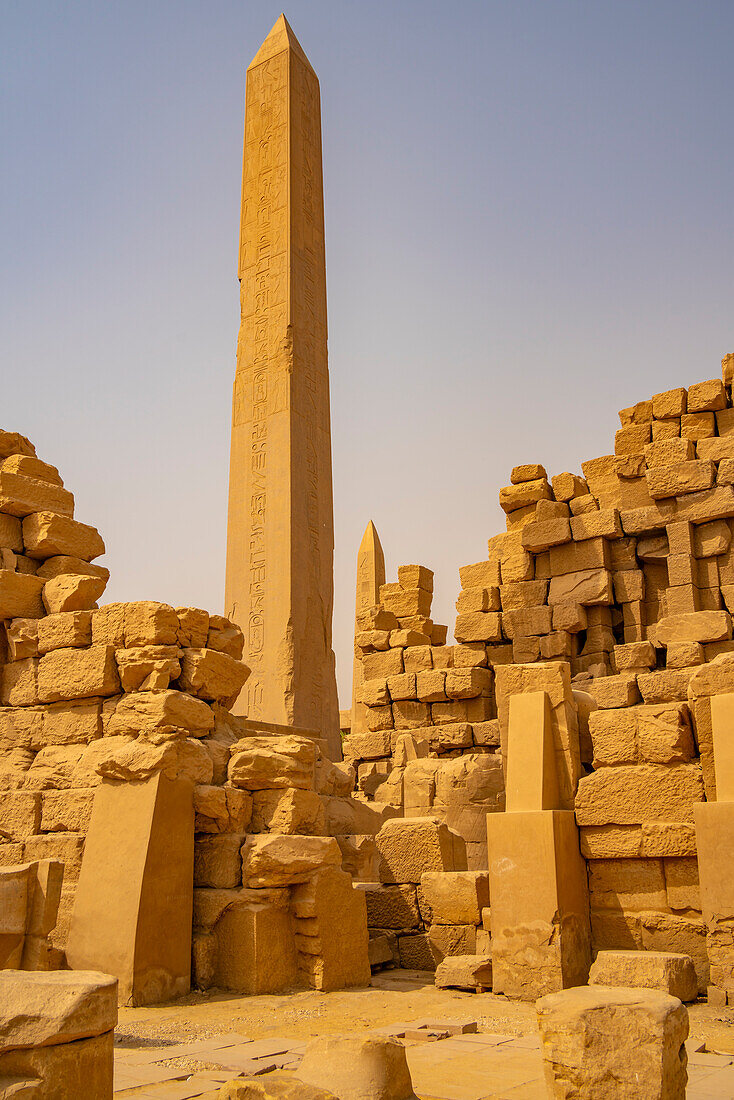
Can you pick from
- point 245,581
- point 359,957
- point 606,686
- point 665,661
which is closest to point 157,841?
point 359,957

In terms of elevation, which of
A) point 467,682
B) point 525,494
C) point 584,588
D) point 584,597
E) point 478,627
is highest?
point 525,494

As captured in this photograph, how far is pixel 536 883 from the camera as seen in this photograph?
6.21 meters

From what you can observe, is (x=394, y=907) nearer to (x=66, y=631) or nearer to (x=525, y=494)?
(x=66, y=631)

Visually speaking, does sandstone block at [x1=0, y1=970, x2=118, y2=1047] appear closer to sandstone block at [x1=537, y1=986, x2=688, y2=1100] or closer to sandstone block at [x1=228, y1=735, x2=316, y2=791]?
sandstone block at [x1=537, y1=986, x2=688, y2=1100]

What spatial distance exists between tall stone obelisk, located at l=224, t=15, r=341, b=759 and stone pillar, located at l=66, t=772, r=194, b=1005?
15.7 ft

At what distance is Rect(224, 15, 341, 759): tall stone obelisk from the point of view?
11523 mm

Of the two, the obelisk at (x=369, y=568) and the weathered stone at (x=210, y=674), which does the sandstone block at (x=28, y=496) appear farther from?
the obelisk at (x=369, y=568)

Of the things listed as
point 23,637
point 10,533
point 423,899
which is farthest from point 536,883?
point 10,533

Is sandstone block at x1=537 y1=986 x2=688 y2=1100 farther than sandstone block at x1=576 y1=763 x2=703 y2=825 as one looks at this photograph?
No

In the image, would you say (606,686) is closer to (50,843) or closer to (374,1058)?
(50,843)

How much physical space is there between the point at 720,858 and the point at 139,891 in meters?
3.34

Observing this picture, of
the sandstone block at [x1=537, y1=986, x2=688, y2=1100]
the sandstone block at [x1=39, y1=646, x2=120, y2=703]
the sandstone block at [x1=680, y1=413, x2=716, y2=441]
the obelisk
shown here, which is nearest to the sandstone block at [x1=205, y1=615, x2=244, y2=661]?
the sandstone block at [x1=39, y1=646, x2=120, y2=703]

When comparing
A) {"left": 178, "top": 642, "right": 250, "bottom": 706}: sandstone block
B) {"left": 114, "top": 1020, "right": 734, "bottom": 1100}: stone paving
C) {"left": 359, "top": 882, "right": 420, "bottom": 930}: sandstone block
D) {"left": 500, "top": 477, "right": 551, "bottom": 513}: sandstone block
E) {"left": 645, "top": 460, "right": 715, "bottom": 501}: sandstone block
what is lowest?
{"left": 114, "top": 1020, "right": 734, "bottom": 1100}: stone paving

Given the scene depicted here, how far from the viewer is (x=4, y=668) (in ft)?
26.0
